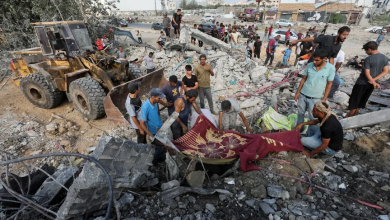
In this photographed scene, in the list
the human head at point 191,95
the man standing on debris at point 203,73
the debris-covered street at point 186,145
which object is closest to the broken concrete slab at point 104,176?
the debris-covered street at point 186,145

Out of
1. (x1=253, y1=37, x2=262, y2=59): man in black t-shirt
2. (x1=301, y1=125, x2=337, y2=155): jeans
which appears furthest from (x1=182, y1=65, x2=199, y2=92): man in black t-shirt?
(x1=253, y1=37, x2=262, y2=59): man in black t-shirt

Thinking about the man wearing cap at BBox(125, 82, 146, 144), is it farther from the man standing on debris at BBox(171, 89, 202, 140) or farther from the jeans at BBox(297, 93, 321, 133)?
the jeans at BBox(297, 93, 321, 133)

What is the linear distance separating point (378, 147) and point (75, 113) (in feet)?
23.1

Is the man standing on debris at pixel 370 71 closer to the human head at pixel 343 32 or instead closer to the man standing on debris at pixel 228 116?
the human head at pixel 343 32

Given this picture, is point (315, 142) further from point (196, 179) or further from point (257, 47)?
point (257, 47)

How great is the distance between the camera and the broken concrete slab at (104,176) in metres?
1.88

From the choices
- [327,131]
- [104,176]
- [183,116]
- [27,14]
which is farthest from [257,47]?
[27,14]

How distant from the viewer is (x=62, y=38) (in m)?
5.25

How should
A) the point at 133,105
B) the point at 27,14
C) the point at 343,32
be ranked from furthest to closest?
1. the point at 27,14
2. the point at 343,32
3. the point at 133,105

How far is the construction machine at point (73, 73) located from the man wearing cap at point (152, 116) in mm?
1569

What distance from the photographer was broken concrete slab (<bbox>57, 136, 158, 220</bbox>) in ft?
6.18

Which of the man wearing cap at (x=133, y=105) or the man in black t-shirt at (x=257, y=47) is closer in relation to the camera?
the man wearing cap at (x=133, y=105)

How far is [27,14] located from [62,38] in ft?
29.4

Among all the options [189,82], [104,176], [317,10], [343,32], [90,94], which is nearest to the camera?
[104,176]
